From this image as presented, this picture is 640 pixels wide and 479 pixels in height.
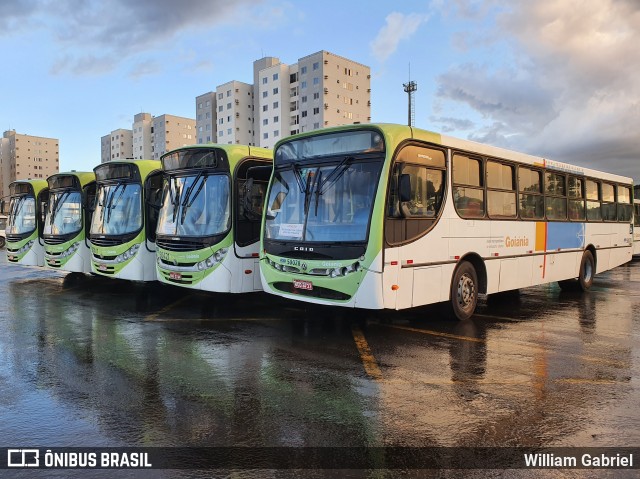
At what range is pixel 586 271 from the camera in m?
13.8

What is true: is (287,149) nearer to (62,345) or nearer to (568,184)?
(62,345)

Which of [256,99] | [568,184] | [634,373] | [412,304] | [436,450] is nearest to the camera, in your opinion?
[436,450]

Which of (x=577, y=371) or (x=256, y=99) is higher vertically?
(x=256, y=99)

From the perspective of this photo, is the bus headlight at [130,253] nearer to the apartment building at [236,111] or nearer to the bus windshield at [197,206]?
the bus windshield at [197,206]

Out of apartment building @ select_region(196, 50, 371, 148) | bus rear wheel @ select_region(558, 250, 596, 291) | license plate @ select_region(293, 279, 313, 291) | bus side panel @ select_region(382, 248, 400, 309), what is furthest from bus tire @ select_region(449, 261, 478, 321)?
apartment building @ select_region(196, 50, 371, 148)

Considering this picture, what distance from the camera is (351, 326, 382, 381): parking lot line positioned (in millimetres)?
6059

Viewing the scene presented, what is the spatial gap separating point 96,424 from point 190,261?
5.94 metres

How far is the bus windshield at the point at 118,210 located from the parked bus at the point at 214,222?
6.04 feet

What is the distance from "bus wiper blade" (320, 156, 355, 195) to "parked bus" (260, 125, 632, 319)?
0.02m

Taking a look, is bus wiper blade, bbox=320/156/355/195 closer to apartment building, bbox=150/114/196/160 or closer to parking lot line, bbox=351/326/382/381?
parking lot line, bbox=351/326/382/381

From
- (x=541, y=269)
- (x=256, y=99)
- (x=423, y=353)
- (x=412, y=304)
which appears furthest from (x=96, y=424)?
(x=256, y=99)

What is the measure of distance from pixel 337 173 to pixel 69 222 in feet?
32.6

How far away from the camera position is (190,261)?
10.3 meters

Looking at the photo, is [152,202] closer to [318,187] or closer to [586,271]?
[318,187]
